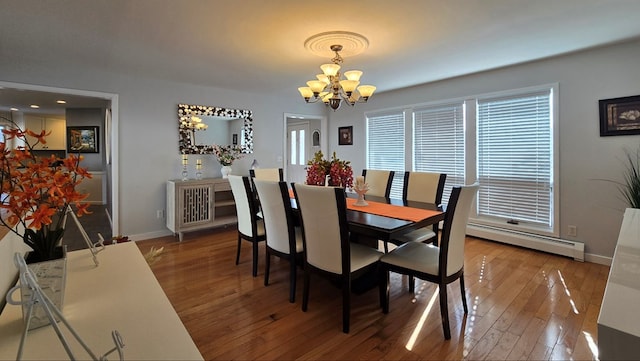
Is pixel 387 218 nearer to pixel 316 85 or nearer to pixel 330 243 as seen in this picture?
pixel 330 243

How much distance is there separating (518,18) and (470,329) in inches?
96.6

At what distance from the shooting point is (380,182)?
3.62m

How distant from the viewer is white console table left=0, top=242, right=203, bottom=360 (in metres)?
0.71

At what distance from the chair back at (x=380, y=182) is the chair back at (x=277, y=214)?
1479mm

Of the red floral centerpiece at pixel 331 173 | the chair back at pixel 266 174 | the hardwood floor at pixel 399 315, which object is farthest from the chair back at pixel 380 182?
the chair back at pixel 266 174

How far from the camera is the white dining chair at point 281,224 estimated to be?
241cm

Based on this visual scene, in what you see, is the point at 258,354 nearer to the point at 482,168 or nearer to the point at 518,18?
the point at 518,18

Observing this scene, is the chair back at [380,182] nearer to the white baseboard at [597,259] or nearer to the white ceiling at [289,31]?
the white ceiling at [289,31]

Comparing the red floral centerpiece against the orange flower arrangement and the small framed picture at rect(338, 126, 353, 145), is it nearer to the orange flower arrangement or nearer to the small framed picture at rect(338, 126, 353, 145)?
the orange flower arrangement

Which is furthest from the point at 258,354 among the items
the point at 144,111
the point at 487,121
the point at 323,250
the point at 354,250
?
the point at 487,121

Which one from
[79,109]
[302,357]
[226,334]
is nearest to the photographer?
[302,357]

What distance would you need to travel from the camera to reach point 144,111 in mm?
4164

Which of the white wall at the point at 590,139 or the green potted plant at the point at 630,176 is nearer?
the green potted plant at the point at 630,176

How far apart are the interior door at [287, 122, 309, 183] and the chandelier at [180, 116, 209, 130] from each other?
2.79 m
